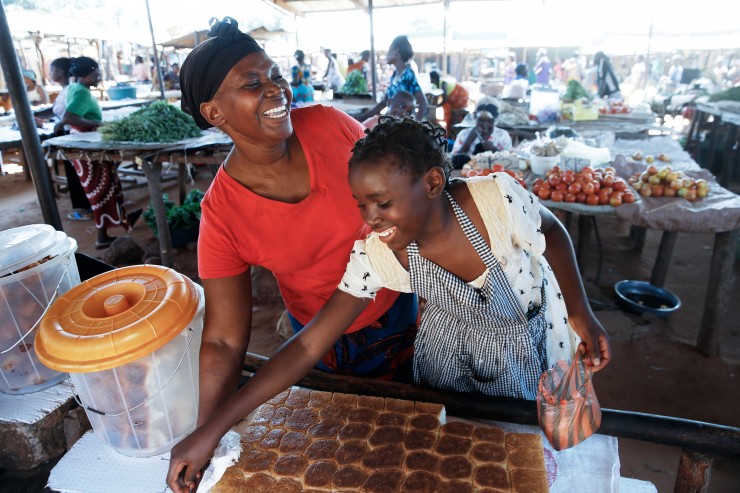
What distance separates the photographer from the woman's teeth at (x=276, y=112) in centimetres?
152

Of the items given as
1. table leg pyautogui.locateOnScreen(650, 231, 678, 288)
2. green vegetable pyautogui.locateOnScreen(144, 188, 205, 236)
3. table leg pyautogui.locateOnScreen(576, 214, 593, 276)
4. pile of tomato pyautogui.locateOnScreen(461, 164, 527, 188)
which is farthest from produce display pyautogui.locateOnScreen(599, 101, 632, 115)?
green vegetable pyautogui.locateOnScreen(144, 188, 205, 236)

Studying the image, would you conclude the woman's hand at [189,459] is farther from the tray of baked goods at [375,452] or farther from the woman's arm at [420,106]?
the woman's arm at [420,106]

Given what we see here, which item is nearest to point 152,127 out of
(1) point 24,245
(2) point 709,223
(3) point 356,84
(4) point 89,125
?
(4) point 89,125

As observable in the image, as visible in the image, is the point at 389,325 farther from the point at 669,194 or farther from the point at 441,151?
the point at 669,194

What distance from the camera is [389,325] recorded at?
1968 millimetres

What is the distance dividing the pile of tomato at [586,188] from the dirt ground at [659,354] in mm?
1150

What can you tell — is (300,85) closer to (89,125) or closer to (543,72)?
(89,125)

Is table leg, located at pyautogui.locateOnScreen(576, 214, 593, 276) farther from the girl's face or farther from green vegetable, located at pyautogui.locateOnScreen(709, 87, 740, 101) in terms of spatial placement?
green vegetable, located at pyautogui.locateOnScreen(709, 87, 740, 101)

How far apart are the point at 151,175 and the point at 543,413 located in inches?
181

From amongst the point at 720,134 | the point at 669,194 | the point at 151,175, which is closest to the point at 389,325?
the point at 669,194

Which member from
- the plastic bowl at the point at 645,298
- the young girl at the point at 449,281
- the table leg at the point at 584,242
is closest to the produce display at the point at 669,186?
the table leg at the point at 584,242

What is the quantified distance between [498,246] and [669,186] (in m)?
3.19

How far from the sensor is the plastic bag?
4.16 ft

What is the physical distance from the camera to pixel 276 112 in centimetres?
153
